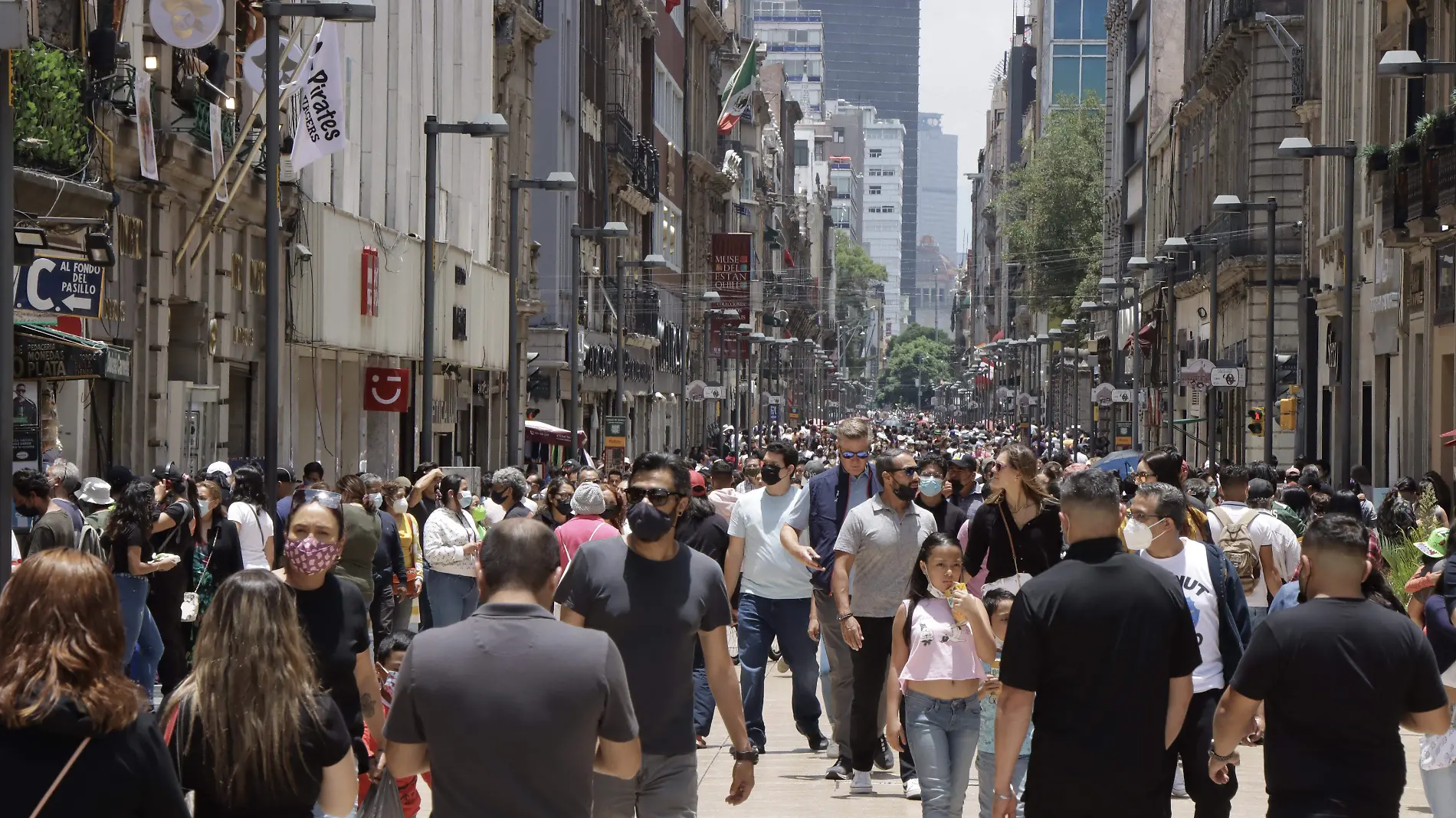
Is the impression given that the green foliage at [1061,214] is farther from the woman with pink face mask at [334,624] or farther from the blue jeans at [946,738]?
the woman with pink face mask at [334,624]

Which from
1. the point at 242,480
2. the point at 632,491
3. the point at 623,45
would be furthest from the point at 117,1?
the point at 623,45

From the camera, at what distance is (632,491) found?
314 inches

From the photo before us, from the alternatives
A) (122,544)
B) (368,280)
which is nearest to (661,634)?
(122,544)

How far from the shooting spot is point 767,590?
42.3 ft

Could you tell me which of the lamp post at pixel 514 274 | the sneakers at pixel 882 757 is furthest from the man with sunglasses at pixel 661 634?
the lamp post at pixel 514 274

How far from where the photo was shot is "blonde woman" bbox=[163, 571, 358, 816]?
5512 mm

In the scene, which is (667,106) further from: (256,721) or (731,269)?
(256,721)

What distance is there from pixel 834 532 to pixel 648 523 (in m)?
5.02

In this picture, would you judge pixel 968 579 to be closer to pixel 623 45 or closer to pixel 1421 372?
pixel 1421 372

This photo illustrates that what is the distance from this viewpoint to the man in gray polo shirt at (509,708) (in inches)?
221

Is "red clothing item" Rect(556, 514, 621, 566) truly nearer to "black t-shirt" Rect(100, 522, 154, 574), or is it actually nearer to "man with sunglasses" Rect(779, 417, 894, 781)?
"man with sunglasses" Rect(779, 417, 894, 781)

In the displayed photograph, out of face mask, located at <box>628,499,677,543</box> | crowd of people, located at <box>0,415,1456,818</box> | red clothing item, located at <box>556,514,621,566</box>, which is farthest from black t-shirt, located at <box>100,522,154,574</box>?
face mask, located at <box>628,499,677,543</box>

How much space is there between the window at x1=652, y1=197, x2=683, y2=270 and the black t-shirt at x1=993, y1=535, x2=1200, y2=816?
219ft

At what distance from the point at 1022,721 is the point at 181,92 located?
756 inches
